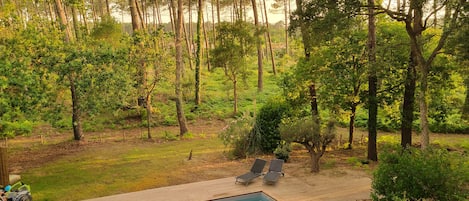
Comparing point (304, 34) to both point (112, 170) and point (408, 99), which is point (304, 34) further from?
point (112, 170)

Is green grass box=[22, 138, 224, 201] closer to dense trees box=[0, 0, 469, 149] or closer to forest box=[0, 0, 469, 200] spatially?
forest box=[0, 0, 469, 200]

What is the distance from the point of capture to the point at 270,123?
1500cm

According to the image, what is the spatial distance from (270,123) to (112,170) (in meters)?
6.61

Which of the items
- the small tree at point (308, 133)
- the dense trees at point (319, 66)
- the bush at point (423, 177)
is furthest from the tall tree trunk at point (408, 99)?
the bush at point (423, 177)

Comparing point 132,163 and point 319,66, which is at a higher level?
point 319,66

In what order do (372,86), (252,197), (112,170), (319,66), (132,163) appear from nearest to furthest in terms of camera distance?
(252,197), (372,86), (112,170), (319,66), (132,163)

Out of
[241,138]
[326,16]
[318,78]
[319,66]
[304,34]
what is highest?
[326,16]

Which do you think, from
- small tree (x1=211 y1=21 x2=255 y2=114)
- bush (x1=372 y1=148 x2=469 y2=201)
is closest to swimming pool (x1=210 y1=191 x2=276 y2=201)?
bush (x1=372 y1=148 x2=469 y2=201)

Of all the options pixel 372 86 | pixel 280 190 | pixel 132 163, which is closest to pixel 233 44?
pixel 132 163

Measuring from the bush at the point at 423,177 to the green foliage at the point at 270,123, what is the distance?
731cm

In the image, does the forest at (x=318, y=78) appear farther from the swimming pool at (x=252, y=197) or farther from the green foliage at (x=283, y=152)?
the swimming pool at (x=252, y=197)

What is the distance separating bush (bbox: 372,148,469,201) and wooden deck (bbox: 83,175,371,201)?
2.28 m

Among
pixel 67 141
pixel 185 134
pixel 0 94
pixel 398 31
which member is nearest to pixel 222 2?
pixel 185 134

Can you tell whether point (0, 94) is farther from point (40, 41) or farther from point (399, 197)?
point (399, 197)
